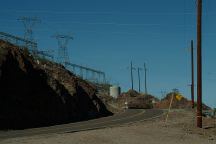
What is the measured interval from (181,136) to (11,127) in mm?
16484

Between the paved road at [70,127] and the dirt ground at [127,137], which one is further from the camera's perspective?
the paved road at [70,127]

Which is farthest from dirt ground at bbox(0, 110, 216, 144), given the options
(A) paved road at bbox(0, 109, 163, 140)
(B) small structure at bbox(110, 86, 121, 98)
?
(B) small structure at bbox(110, 86, 121, 98)

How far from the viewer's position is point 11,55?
4872cm

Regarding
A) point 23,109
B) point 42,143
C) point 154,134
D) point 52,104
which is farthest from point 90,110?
point 42,143

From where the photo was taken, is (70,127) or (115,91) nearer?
(70,127)

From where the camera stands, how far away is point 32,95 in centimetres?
5072

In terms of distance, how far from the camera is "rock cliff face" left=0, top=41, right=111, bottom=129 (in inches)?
1767

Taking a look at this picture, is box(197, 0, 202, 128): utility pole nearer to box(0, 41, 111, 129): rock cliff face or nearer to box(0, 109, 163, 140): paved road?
box(0, 109, 163, 140): paved road

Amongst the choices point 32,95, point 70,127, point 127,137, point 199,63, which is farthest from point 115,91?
point 127,137

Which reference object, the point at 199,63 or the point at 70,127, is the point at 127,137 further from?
the point at 70,127

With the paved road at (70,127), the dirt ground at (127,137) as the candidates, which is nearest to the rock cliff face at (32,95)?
the paved road at (70,127)

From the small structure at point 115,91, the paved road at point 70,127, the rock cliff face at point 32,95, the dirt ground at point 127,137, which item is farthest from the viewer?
the small structure at point 115,91

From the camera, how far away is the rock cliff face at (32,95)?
44.9 metres

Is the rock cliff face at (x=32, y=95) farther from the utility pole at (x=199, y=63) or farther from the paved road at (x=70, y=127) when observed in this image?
the utility pole at (x=199, y=63)
